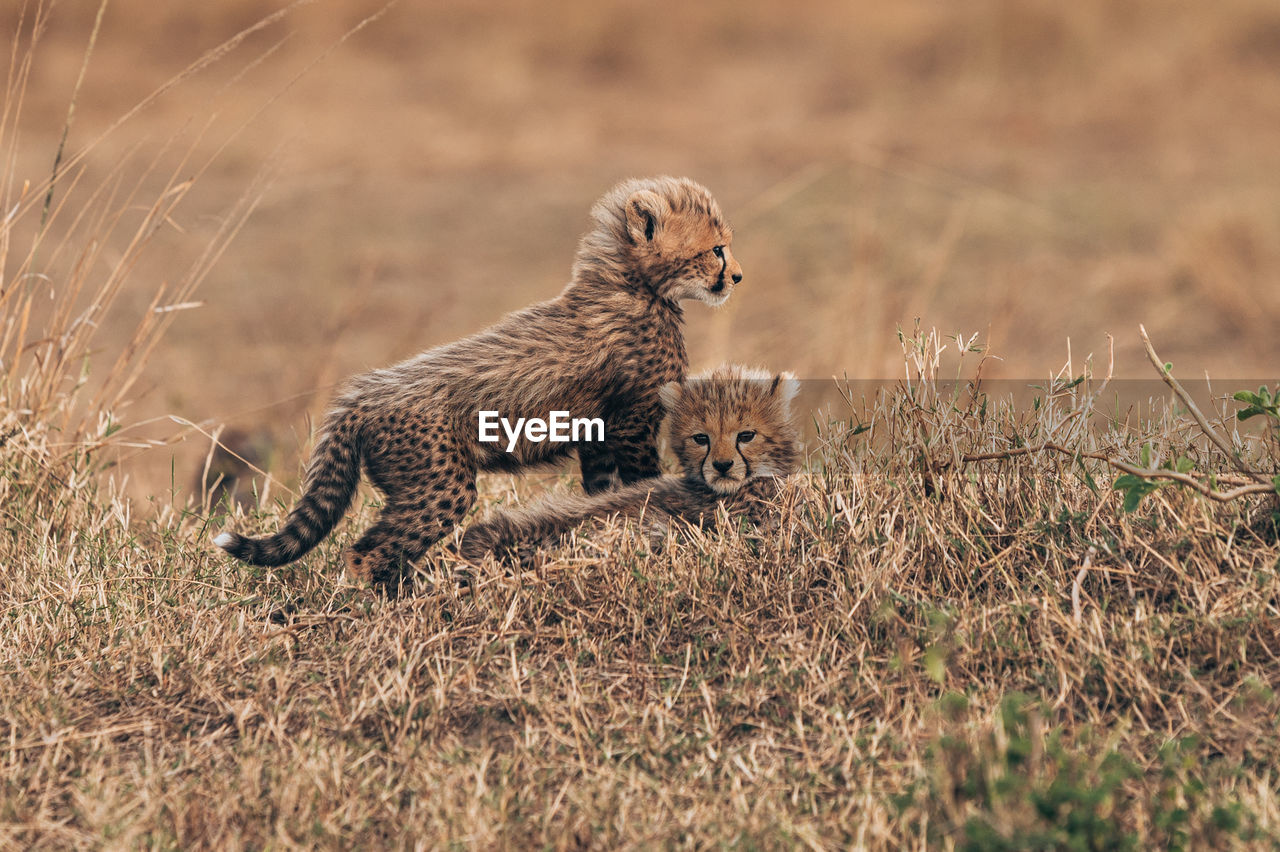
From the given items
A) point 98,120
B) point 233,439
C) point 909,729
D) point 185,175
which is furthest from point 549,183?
point 909,729

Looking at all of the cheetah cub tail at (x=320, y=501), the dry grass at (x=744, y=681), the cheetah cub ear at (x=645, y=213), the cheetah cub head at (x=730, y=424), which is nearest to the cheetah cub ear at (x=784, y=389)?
the cheetah cub head at (x=730, y=424)

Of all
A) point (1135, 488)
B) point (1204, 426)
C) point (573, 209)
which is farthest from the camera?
point (573, 209)

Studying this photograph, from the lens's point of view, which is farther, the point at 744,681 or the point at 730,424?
the point at 730,424

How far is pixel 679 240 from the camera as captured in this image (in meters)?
3.31

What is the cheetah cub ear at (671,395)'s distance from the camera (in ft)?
10.5

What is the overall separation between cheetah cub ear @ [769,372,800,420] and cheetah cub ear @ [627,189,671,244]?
0.49 m

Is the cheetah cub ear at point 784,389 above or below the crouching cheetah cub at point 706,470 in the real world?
above

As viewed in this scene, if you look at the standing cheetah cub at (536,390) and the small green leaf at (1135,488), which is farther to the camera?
the standing cheetah cub at (536,390)

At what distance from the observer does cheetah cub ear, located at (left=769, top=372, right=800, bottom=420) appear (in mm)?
3221

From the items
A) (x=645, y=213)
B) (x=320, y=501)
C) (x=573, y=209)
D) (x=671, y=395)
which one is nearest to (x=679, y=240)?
(x=645, y=213)

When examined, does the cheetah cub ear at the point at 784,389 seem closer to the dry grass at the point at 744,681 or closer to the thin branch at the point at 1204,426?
the dry grass at the point at 744,681

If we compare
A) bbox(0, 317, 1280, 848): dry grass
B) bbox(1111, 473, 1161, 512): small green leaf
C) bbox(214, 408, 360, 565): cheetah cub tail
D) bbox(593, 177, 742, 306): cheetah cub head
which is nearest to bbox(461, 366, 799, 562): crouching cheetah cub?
bbox(0, 317, 1280, 848): dry grass

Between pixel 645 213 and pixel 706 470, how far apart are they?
687 mm

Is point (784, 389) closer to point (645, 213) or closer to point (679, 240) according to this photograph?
point (679, 240)
